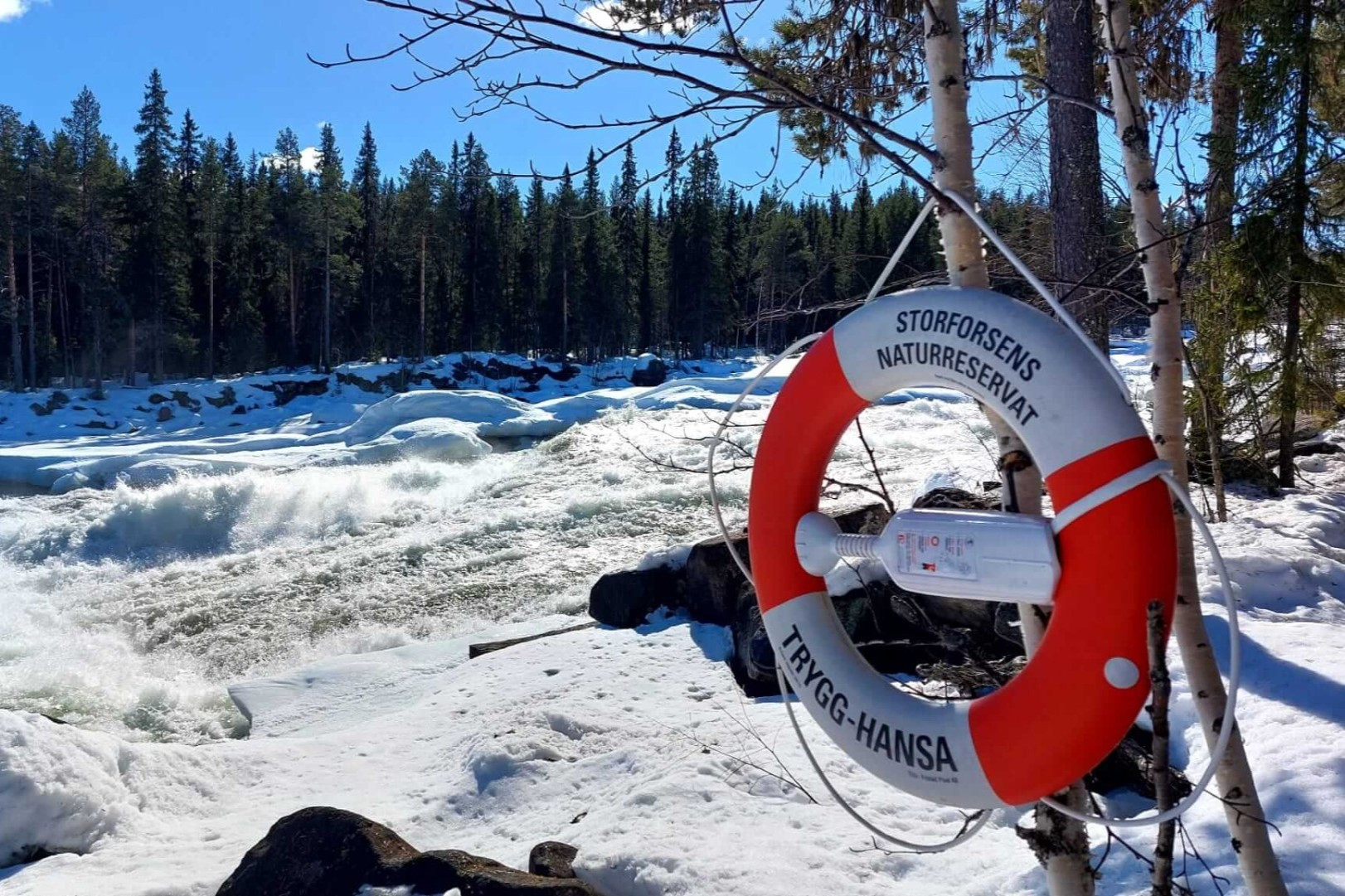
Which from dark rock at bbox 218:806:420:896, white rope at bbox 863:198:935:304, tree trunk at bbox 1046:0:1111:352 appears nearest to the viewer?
white rope at bbox 863:198:935:304

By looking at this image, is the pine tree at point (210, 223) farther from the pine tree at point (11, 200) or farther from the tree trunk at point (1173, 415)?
the tree trunk at point (1173, 415)

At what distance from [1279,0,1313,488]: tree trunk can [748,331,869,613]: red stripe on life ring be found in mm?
6081

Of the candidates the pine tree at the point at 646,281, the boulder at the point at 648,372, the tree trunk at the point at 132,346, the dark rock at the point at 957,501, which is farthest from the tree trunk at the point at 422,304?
the dark rock at the point at 957,501

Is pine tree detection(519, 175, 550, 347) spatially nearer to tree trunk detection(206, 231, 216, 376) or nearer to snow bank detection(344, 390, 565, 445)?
tree trunk detection(206, 231, 216, 376)

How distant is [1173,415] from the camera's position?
221cm

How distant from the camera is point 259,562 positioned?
11.0 meters

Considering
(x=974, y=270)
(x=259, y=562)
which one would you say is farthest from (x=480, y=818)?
(x=259, y=562)

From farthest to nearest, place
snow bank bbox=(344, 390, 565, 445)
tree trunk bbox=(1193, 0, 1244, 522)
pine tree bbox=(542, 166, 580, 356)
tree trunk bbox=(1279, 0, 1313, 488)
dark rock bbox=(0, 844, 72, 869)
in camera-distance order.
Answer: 1. pine tree bbox=(542, 166, 580, 356)
2. snow bank bbox=(344, 390, 565, 445)
3. tree trunk bbox=(1279, 0, 1313, 488)
4. tree trunk bbox=(1193, 0, 1244, 522)
5. dark rock bbox=(0, 844, 72, 869)

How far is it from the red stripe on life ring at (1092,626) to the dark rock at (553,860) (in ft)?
7.34

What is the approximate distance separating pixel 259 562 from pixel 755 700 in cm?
802

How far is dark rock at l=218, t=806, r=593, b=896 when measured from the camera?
3.03m

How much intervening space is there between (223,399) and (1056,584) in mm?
29645

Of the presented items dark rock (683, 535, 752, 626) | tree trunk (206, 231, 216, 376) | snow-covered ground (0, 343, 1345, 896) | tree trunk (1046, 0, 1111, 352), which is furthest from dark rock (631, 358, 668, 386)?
tree trunk (1046, 0, 1111, 352)

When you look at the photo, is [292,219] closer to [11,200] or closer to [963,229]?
[11,200]
